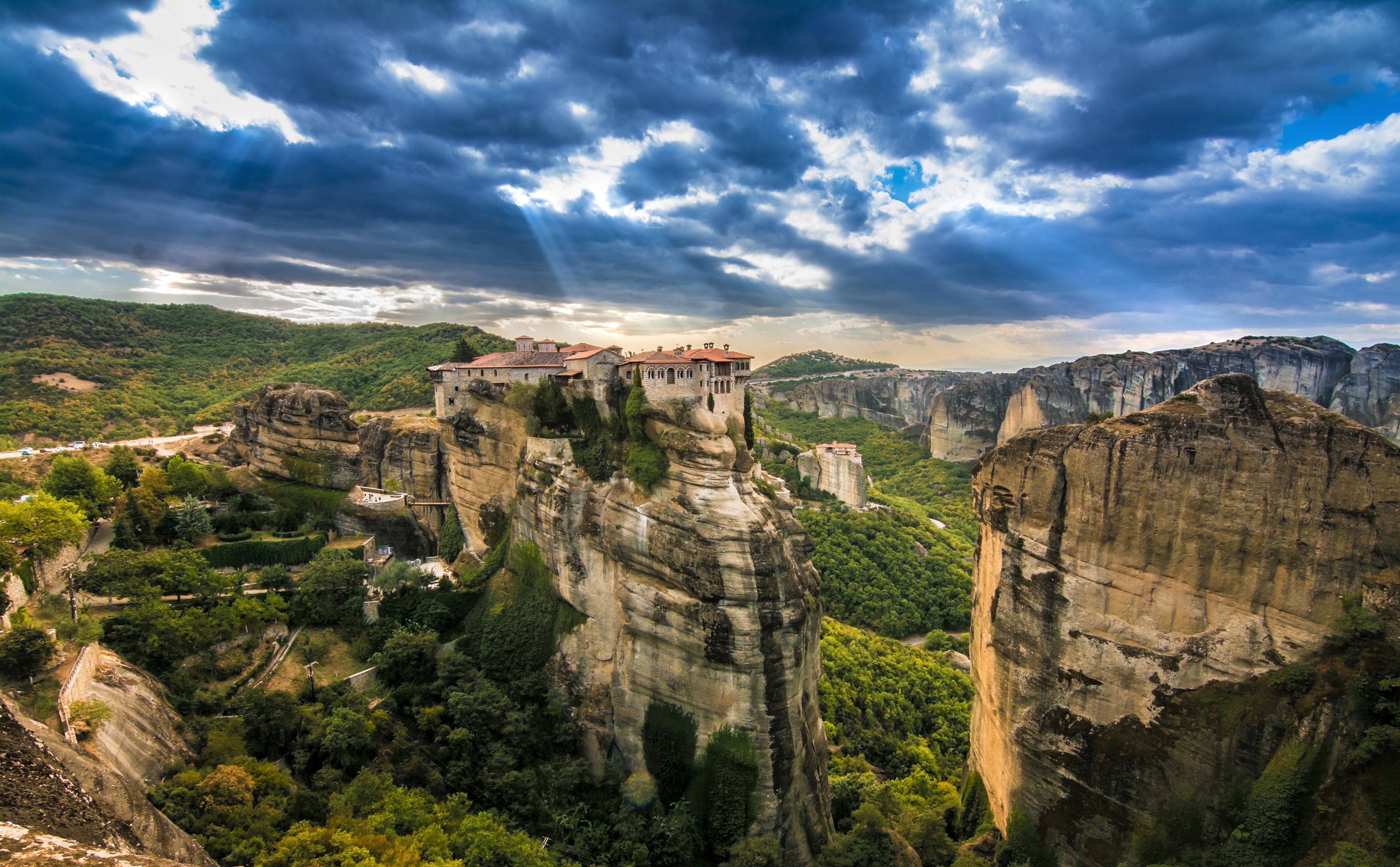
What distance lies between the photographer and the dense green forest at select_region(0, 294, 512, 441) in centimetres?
5038

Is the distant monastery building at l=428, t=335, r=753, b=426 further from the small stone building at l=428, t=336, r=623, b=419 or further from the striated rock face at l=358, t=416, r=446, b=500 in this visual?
the striated rock face at l=358, t=416, r=446, b=500

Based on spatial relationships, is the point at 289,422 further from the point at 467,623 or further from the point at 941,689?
the point at 941,689

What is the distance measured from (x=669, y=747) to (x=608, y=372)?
1721 cm

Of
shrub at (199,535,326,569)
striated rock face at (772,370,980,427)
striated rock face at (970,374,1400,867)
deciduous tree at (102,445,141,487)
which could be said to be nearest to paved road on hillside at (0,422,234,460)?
deciduous tree at (102,445,141,487)

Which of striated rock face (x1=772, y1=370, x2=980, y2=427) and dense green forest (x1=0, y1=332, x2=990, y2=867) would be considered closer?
dense green forest (x1=0, y1=332, x2=990, y2=867)

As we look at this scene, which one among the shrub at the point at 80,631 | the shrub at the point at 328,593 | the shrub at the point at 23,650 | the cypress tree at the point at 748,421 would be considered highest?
the cypress tree at the point at 748,421

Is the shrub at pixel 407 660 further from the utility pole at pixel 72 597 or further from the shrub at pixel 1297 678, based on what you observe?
the shrub at pixel 1297 678

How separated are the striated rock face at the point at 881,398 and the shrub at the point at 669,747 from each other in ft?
303

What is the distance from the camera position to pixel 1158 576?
1647 cm

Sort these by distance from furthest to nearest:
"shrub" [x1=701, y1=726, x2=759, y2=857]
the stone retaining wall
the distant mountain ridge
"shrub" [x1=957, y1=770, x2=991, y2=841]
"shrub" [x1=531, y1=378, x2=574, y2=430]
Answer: the distant mountain ridge, "shrub" [x1=531, y1=378, x2=574, y2=430], "shrub" [x1=701, y1=726, x2=759, y2=857], "shrub" [x1=957, y1=770, x2=991, y2=841], the stone retaining wall

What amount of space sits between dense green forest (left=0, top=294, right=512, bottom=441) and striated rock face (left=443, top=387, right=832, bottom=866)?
37218mm

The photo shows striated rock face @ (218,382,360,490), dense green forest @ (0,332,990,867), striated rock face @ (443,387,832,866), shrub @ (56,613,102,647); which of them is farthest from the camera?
striated rock face @ (218,382,360,490)

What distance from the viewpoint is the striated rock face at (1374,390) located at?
159 feet

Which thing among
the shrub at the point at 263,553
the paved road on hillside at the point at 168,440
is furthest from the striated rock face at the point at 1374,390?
the paved road on hillside at the point at 168,440
